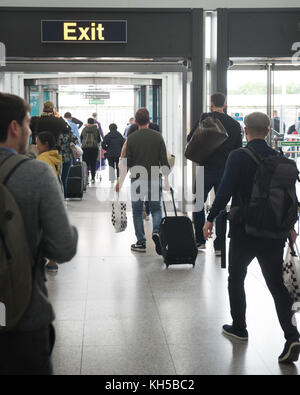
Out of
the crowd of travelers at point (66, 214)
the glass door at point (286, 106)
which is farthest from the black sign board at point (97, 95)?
the crowd of travelers at point (66, 214)

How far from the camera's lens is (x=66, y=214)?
85.5 inches

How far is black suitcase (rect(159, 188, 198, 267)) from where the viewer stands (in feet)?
21.4

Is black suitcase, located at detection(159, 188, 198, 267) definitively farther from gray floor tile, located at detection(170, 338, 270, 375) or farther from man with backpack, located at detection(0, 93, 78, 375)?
man with backpack, located at detection(0, 93, 78, 375)

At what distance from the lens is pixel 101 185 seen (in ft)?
52.4

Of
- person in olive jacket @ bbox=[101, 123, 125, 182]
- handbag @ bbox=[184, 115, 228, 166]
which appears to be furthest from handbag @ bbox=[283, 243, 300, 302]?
person in olive jacket @ bbox=[101, 123, 125, 182]

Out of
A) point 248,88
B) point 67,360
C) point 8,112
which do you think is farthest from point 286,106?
point 8,112

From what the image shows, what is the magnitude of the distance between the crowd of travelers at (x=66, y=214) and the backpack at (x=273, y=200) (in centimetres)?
2

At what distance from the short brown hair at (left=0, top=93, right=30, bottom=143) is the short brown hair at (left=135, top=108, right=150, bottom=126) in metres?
5.14

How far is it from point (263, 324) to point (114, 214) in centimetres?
310

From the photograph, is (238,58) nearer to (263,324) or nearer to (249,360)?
(263,324)

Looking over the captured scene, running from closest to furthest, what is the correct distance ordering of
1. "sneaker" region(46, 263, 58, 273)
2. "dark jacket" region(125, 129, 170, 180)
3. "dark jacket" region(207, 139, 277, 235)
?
"dark jacket" region(207, 139, 277, 235), "sneaker" region(46, 263, 58, 273), "dark jacket" region(125, 129, 170, 180)

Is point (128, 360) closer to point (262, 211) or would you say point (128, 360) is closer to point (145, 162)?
point (262, 211)

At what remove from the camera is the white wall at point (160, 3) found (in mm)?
8406

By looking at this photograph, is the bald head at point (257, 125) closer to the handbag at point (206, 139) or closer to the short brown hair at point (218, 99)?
the handbag at point (206, 139)
